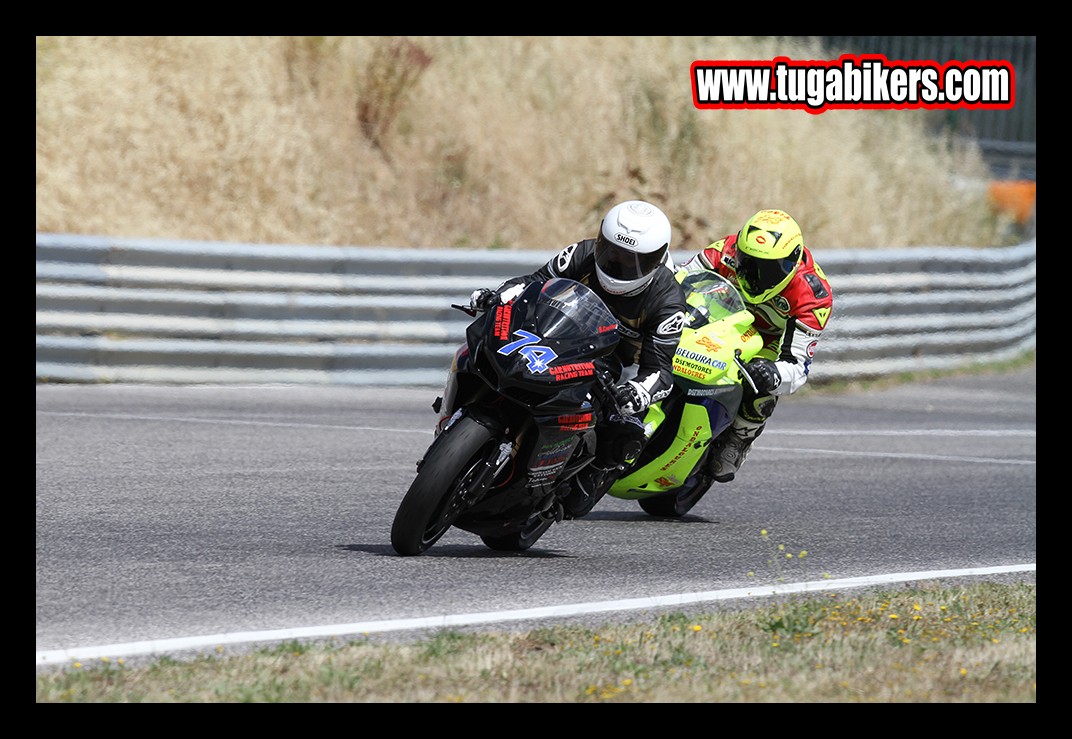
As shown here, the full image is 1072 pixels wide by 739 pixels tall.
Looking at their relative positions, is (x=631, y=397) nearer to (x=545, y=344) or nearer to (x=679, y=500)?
(x=545, y=344)

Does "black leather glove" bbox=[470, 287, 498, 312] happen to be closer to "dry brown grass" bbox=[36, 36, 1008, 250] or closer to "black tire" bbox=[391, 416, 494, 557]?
"black tire" bbox=[391, 416, 494, 557]

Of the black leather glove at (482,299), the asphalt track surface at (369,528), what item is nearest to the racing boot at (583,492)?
the asphalt track surface at (369,528)

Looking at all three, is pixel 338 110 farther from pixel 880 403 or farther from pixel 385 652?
pixel 385 652

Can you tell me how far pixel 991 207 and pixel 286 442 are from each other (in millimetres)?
16089

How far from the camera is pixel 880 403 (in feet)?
50.2

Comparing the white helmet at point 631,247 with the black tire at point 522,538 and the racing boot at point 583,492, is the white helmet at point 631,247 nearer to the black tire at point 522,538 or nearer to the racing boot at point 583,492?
the racing boot at point 583,492

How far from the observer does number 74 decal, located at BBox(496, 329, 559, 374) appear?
6.68 meters

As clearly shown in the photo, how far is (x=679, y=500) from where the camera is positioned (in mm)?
9219

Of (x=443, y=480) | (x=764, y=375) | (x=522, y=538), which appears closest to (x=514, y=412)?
(x=443, y=480)

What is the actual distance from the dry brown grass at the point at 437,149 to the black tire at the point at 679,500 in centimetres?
859

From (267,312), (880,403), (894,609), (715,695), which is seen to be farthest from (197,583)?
(880,403)

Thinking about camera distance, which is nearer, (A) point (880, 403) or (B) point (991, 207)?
(A) point (880, 403)

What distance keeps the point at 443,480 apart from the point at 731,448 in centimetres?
293
